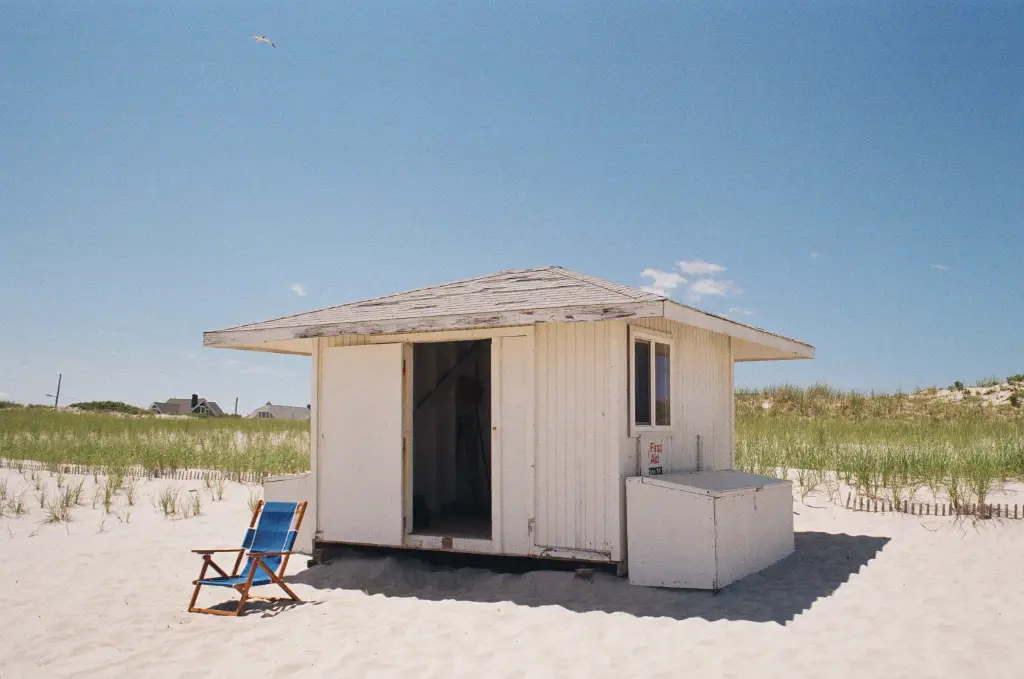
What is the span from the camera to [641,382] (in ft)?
28.3

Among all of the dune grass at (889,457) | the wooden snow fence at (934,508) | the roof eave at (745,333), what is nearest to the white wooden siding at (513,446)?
the roof eave at (745,333)

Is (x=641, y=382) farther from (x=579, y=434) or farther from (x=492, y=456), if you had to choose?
(x=492, y=456)

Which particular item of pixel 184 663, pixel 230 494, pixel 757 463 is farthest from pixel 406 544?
pixel 757 463

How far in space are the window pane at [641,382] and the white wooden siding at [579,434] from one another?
47 cm

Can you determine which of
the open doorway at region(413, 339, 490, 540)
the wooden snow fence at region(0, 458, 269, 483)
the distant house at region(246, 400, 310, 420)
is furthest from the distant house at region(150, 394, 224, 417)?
the open doorway at region(413, 339, 490, 540)

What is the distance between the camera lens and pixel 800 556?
371 inches

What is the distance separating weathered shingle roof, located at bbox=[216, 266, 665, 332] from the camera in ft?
26.1

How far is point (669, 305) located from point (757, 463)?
29.9 feet

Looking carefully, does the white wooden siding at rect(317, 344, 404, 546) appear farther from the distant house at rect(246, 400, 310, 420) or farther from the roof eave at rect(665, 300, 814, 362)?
the distant house at rect(246, 400, 310, 420)

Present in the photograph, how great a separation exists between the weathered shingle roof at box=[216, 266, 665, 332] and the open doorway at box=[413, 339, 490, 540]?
6.16 ft

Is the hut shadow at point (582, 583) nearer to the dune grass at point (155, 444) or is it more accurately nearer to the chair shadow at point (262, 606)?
the chair shadow at point (262, 606)

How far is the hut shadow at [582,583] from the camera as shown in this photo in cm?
701

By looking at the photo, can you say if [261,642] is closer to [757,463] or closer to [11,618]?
[11,618]

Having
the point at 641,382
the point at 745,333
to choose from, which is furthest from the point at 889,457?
the point at 641,382
